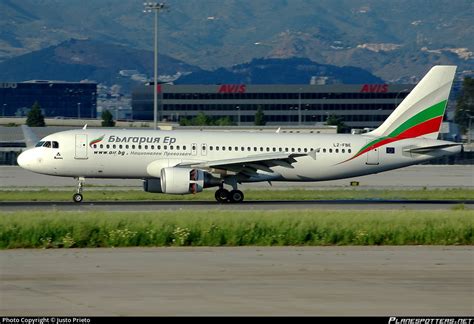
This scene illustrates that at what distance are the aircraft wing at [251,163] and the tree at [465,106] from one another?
117 m

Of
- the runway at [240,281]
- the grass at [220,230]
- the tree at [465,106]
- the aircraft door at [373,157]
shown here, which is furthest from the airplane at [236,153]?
the tree at [465,106]

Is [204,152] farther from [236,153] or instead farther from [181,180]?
[181,180]

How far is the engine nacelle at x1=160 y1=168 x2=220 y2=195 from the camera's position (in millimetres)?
46094

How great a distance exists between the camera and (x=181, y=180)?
46156mm

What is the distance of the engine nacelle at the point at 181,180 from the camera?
151ft

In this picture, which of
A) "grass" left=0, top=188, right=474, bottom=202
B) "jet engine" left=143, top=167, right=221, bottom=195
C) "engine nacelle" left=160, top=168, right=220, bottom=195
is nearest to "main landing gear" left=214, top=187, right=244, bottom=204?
"jet engine" left=143, top=167, right=221, bottom=195

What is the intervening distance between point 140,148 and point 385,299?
1091 inches

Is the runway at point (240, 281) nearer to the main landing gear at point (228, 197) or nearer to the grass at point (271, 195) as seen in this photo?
the main landing gear at point (228, 197)

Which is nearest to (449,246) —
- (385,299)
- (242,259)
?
(242,259)

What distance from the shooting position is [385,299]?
21469 millimetres

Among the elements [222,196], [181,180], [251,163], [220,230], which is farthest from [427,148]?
[220,230]

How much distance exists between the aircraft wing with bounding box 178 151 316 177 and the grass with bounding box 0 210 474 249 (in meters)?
13.0

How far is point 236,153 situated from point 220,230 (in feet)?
59.7

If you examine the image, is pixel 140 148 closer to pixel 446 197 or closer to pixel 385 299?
pixel 446 197
